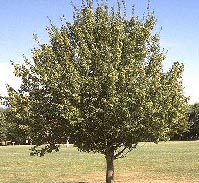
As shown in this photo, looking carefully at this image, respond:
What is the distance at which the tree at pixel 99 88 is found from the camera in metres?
18.4

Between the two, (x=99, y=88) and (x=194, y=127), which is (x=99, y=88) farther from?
(x=194, y=127)

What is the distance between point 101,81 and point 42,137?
4252 millimetres

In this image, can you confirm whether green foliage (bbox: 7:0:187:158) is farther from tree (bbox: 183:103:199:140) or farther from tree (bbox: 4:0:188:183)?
tree (bbox: 183:103:199:140)

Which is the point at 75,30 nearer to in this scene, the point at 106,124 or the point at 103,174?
the point at 106,124

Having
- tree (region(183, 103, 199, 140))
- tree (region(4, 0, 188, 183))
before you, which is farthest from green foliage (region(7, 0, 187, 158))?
tree (region(183, 103, 199, 140))

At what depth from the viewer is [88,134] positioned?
19.4 meters

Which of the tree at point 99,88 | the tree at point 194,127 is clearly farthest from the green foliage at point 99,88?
the tree at point 194,127

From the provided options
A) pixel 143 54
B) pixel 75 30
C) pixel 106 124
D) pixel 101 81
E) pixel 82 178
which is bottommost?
pixel 82 178

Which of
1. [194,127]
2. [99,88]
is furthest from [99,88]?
[194,127]

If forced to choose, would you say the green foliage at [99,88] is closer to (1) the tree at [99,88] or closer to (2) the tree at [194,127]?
(1) the tree at [99,88]

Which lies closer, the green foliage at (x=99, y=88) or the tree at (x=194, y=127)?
the green foliage at (x=99, y=88)

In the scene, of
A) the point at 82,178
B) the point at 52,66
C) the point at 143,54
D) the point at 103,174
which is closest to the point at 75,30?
the point at 52,66

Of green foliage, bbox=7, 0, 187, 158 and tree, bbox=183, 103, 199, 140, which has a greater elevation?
tree, bbox=183, 103, 199, 140

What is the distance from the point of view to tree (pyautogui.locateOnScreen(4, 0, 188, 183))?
18.4 m
